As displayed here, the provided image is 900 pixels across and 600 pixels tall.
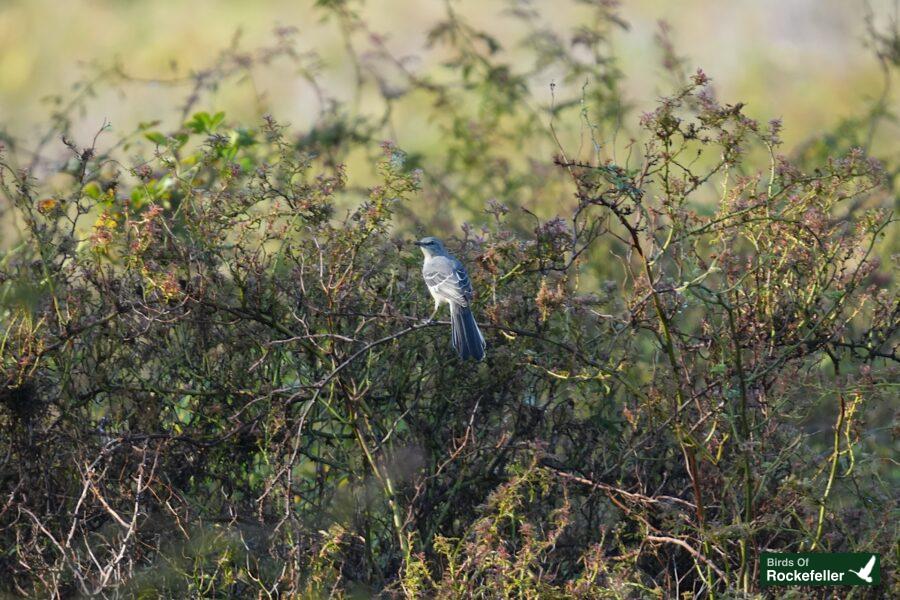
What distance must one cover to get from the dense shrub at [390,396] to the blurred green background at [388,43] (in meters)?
8.61

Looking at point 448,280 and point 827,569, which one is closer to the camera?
point 827,569

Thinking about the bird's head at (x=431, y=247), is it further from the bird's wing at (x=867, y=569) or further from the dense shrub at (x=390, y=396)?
the bird's wing at (x=867, y=569)

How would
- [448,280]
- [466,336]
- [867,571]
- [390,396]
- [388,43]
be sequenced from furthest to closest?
1. [388,43]
2. [448,280]
3. [390,396]
4. [466,336]
5. [867,571]

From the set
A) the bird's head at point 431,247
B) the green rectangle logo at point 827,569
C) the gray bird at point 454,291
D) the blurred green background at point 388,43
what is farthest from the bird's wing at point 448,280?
the blurred green background at point 388,43

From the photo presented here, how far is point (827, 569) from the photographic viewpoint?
4.76m

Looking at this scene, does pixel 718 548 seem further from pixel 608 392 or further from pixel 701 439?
pixel 608 392

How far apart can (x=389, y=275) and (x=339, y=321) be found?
0.96ft

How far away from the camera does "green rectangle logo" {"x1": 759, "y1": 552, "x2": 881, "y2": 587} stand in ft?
A: 15.5

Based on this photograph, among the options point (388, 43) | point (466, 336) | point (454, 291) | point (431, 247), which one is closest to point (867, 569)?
point (466, 336)

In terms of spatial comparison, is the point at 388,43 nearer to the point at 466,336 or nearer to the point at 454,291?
the point at 454,291

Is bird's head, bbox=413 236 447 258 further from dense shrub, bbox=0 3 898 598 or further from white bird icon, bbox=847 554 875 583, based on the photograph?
white bird icon, bbox=847 554 875 583

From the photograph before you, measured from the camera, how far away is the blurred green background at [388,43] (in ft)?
46.4

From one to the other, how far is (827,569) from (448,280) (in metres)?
1.90

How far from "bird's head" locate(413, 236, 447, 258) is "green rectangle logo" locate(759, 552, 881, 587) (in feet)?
6.29
